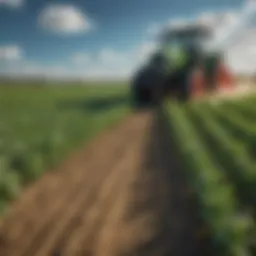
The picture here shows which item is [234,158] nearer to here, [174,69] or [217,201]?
[217,201]

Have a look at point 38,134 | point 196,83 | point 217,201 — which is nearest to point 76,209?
point 217,201

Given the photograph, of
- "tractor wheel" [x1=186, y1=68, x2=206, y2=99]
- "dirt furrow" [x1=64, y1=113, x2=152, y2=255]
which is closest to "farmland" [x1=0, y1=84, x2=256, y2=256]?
"dirt furrow" [x1=64, y1=113, x2=152, y2=255]

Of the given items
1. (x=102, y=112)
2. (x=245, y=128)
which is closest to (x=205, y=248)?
(x=245, y=128)

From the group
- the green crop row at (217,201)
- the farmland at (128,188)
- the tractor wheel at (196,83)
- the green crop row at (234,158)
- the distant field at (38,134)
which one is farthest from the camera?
the tractor wheel at (196,83)

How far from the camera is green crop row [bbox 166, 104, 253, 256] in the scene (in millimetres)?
2881

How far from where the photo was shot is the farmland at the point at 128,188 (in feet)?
11.3

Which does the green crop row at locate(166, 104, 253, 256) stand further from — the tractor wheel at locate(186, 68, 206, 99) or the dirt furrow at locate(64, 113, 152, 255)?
the tractor wheel at locate(186, 68, 206, 99)

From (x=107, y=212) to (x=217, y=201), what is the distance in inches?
43.7

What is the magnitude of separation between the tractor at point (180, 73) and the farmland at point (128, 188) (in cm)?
219

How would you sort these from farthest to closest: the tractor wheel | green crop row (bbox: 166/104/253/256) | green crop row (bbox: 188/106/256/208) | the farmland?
the tractor wheel, green crop row (bbox: 188/106/256/208), the farmland, green crop row (bbox: 166/104/253/256)

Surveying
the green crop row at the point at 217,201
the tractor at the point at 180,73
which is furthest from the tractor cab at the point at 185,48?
the green crop row at the point at 217,201

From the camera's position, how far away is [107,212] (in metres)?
4.16

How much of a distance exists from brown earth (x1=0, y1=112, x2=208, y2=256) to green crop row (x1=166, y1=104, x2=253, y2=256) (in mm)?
213

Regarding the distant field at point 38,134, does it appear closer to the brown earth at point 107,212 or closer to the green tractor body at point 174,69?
the brown earth at point 107,212
